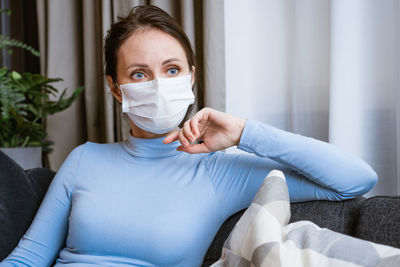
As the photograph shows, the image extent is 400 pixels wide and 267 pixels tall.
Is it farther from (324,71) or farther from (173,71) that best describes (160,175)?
(324,71)

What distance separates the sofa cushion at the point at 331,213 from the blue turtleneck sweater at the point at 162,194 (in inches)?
0.8

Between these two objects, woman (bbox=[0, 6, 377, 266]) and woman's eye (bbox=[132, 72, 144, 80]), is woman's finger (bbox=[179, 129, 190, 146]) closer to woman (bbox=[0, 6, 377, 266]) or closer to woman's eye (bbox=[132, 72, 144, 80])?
woman (bbox=[0, 6, 377, 266])

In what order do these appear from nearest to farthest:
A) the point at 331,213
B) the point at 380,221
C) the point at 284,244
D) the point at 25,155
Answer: the point at 284,244 → the point at 380,221 → the point at 331,213 → the point at 25,155

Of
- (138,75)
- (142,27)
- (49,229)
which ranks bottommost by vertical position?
(49,229)

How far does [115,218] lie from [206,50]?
694 millimetres

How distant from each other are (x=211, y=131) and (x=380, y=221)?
1.31 ft

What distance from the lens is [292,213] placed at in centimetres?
87

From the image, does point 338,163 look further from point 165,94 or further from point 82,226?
point 82,226

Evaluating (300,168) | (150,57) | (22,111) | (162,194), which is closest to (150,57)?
(150,57)

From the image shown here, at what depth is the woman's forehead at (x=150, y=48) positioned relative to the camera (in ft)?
3.17

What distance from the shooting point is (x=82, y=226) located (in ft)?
3.01

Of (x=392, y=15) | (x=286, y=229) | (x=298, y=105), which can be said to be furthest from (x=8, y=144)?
(x=392, y=15)

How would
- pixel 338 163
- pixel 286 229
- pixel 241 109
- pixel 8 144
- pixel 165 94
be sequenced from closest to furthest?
1. pixel 286 229
2. pixel 338 163
3. pixel 165 94
4. pixel 241 109
5. pixel 8 144

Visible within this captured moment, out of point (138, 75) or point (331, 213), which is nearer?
point (331, 213)
